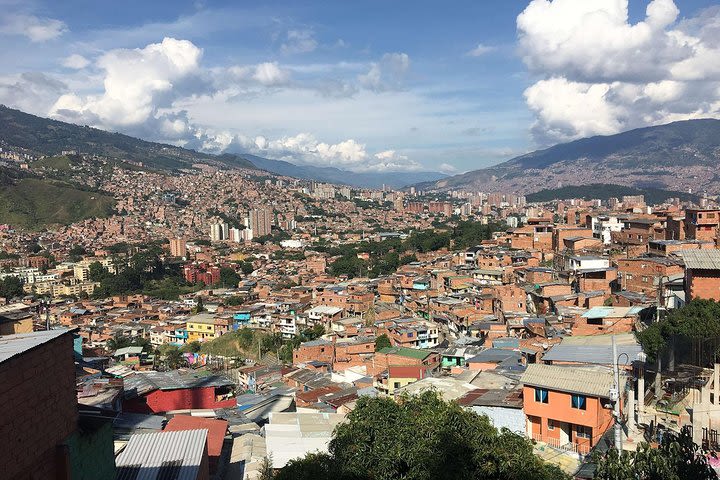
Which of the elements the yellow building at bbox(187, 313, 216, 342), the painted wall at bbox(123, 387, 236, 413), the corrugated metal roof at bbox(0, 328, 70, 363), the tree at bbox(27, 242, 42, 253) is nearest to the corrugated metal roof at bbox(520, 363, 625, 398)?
the corrugated metal roof at bbox(0, 328, 70, 363)

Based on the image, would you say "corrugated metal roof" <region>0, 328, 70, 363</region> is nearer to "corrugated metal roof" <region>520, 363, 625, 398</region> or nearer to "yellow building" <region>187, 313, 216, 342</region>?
"corrugated metal roof" <region>520, 363, 625, 398</region>

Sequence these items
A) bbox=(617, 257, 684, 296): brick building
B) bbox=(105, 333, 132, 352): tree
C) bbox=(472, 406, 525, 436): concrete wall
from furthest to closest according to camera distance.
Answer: bbox=(105, 333, 132, 352): tree
bbox=(617, 257, 684, 296): brick building
bbox=(472, 406, 525, 436): concrete wall

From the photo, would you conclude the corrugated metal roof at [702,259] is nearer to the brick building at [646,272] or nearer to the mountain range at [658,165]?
the brick building at [646,272]

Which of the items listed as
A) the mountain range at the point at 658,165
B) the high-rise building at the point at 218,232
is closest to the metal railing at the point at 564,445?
the high-rise building at the point at 218,232

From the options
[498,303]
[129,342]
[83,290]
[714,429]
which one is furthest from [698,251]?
[83,290]

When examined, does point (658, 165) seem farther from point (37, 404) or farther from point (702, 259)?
point (37, 404)

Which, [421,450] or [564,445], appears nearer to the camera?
[421,450]

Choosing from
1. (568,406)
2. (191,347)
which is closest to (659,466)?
(568,406)
